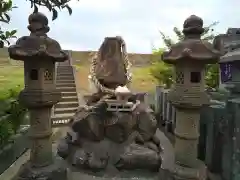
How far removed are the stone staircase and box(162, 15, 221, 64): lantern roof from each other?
572 centimetres

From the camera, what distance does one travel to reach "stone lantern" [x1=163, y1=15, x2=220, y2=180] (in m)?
3.21

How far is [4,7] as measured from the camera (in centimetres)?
A: 277

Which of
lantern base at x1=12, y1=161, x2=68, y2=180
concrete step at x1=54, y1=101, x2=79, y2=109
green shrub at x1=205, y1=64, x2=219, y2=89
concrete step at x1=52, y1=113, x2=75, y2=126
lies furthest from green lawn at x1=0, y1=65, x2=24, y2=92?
green shrub at x1=205, y1=64, x2=219, y2=89

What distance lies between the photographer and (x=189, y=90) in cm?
334

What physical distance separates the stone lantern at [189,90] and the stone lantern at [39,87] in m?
1.71

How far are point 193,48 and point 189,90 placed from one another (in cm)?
57

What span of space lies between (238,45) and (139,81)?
34.4ft

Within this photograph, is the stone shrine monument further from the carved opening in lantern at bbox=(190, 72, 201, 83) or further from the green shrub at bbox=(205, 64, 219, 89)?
the green shrub at bbox=(205, 64, 219, 89)

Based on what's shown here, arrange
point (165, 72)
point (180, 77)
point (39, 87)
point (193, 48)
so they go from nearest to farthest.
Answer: point (193, 48)
point (180, 77)
point (39, 87)
point (165, 72)

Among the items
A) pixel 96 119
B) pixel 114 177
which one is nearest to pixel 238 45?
pixel 96 119

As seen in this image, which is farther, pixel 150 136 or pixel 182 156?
pixel 150 136

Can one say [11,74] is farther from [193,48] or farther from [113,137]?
[193,48]

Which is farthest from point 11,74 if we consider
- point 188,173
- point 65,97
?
point 188,173

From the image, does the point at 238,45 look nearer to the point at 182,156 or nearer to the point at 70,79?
the point at 182,156
